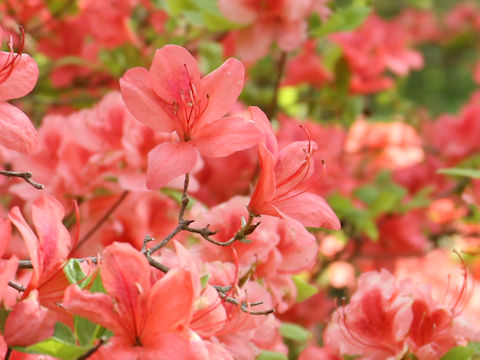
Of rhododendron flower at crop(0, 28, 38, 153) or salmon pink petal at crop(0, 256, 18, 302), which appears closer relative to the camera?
salmon pink petal at crop(0, 256, 18, 302)

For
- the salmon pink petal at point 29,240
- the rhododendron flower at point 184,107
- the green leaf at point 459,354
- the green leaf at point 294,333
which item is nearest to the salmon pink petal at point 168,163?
the rhododendron flower at point 184,107

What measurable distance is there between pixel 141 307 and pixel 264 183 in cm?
14

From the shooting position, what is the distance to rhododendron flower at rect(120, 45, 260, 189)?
0.54 meters

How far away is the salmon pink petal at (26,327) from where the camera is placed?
1.45ft

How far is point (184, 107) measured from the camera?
556mm

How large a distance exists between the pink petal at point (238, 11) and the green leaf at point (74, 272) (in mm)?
539

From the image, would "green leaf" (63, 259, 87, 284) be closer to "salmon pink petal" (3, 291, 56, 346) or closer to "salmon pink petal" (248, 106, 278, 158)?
"salmon pink petal" (3, 291, 56, 346)

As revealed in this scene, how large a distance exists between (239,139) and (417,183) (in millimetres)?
901

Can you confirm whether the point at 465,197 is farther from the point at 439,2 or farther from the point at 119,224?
the point at 439,2

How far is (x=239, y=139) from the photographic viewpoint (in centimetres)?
54

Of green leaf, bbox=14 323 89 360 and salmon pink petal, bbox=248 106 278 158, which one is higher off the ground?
salmon pink petal, bbox=248 106 278 158

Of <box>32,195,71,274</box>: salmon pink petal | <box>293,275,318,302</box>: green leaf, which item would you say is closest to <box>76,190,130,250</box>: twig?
<box>293,275,318,302</box>: green leaf

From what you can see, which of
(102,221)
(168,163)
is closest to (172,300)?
(168,163)

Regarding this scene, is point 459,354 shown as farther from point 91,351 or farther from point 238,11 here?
point 238,11
